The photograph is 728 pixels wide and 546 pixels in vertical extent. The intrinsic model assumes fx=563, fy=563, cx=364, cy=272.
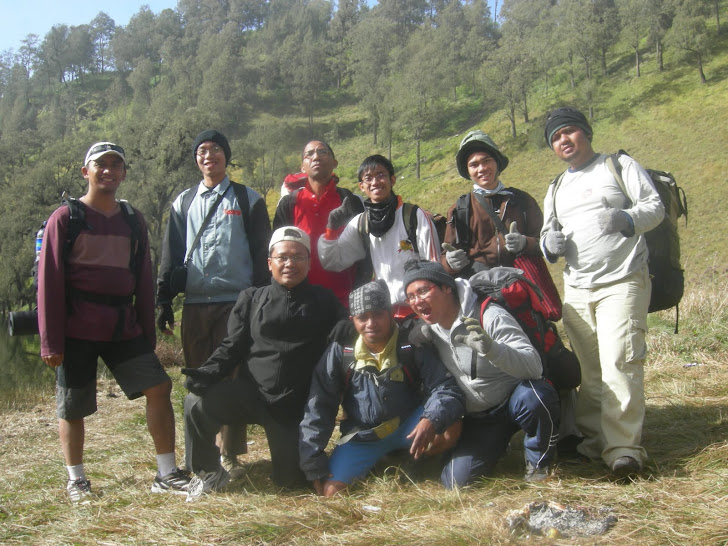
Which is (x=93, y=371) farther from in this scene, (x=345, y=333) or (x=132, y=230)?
(x=345, y=333)

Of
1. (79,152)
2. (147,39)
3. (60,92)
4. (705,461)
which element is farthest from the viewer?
(147,39)

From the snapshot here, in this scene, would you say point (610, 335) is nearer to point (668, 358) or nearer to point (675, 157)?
point (668, 358)

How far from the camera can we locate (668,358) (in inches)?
242

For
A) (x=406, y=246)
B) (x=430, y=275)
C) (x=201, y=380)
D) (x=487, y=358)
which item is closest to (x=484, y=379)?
(x=487, y=358)

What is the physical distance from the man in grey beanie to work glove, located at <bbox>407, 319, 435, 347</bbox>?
54 millimetres

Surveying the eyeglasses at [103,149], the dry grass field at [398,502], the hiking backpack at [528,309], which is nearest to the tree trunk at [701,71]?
the dry grass field at [398,502]

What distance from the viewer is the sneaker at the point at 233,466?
3.87 m

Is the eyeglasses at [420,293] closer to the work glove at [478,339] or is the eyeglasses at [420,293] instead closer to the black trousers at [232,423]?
the work glove at [478,339]

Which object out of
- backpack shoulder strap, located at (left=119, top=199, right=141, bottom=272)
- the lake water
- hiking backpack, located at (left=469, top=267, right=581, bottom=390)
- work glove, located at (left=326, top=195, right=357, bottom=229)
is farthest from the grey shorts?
the lake water

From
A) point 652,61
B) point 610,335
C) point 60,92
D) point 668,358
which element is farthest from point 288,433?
point 60,92

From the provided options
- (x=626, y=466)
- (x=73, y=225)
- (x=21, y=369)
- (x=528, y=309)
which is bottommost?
(x=21, y=369)

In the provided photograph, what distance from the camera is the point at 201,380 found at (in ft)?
11.2

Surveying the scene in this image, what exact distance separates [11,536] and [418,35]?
297 ft

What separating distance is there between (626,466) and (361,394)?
4.98ft
